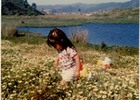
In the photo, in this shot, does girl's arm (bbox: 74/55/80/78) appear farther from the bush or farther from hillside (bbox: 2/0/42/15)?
hillside (bbox: 2/0/42/15)

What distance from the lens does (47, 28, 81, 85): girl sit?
7.58 m

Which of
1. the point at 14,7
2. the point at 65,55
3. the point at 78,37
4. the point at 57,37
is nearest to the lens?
the point at 57,37

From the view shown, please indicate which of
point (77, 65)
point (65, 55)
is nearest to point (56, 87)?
point (77, 65)

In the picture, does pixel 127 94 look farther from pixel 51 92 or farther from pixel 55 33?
pixel 55 33

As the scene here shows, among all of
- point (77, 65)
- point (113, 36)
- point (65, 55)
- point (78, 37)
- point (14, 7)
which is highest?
point (14, 7)

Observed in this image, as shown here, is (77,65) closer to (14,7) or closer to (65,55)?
(65,55)

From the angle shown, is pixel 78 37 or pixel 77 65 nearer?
pixel 77 65

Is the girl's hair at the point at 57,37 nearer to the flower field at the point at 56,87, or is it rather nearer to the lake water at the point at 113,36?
the flower field at the point at 56,87

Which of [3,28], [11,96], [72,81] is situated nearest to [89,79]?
[72,81]

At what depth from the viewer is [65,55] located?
25.8 ft

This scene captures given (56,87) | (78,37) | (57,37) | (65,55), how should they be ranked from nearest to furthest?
(56,87)
(57,37)
(65,55)
(78,37)

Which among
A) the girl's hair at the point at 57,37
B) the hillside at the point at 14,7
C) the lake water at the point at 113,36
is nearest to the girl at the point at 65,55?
the girl's hair at the point at 57,37

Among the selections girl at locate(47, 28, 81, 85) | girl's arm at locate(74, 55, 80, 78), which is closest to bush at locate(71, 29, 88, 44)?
girl at locate(47, 28, 81, 85)

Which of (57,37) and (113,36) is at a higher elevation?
(57,37)
